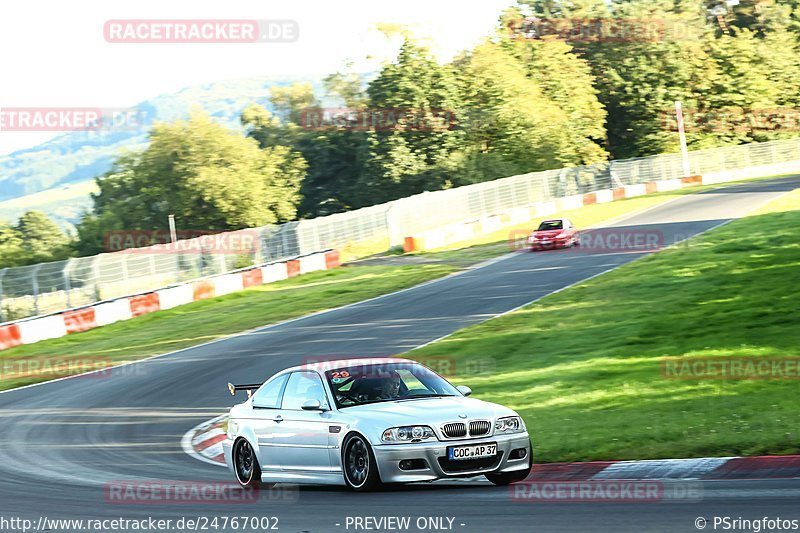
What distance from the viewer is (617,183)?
213 feet

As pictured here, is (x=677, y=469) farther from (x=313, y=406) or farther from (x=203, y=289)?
(x=203, y=289)

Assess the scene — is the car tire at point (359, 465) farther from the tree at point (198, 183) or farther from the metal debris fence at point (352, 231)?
the tree at point (198, 183)

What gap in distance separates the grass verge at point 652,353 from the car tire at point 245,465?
324 centimetres

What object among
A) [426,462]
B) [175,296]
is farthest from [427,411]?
[175,296]

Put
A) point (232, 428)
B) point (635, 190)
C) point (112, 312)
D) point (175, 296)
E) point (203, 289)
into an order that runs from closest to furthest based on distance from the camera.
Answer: point (232, 428)
point (112, 312)
point (175, 296)
point (203, 289)
point (635, 190)

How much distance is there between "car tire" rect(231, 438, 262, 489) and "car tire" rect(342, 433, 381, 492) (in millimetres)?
1595

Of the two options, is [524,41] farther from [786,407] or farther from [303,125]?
[786,407]

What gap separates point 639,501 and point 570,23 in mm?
87473

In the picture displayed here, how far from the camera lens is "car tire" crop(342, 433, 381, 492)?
9.87 metres

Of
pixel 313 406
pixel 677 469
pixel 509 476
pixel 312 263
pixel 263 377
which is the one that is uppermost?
pixel 313 406

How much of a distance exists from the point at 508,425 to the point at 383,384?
4.85 ft

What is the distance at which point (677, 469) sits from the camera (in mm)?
10234

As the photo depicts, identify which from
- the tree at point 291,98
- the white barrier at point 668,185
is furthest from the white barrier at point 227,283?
the tree at point 291,98

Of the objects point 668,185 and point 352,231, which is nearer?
point 352,231
